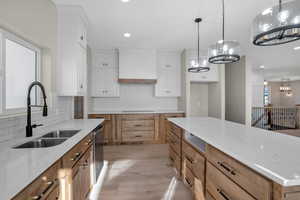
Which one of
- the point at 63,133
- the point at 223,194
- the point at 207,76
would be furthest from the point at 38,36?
the point at 207,76

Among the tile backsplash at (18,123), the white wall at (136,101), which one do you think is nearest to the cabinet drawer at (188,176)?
the tile backsplash at (18,123)

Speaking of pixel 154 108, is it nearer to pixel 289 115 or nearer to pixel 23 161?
pixel 23 161

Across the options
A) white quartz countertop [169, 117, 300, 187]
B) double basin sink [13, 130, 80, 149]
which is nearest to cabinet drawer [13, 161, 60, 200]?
double basin sink [13, 130, 80, 149]

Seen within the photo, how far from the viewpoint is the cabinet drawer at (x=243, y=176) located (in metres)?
0.81

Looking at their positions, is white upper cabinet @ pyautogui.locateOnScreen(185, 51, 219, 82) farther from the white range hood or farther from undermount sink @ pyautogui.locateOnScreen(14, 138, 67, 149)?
undermount sink @ pyautogui.locateOnScreen(14, 138, 67, 149)

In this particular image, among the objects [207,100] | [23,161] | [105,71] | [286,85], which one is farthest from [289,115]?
[23,161]

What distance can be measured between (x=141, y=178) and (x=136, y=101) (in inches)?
107

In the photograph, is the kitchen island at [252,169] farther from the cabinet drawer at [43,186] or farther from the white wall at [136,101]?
Result: the white wall at [136,101]

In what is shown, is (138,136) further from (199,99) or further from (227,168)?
(227,168)

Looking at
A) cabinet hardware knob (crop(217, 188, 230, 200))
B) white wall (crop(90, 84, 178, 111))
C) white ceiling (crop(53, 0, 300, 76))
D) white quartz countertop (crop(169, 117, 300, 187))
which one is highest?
white ceiling (crop(53, 0, 300, 76))

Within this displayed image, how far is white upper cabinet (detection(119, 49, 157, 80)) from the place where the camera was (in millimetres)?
4203

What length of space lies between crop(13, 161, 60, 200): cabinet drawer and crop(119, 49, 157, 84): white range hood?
3342 mm

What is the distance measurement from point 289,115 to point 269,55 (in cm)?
365

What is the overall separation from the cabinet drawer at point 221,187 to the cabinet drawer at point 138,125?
2.84 meters
